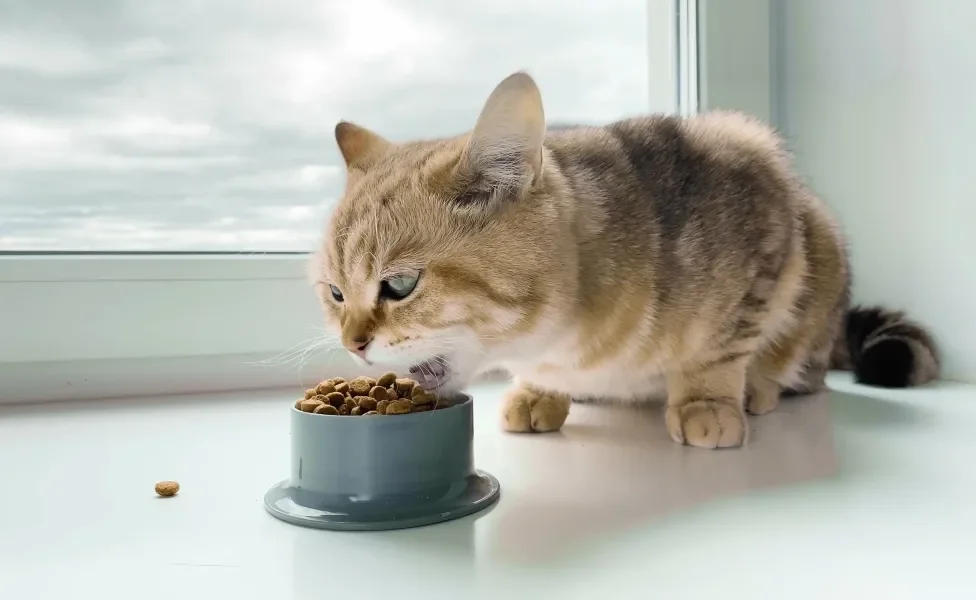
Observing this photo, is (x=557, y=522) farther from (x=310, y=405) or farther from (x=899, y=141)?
(x=899, y=141)

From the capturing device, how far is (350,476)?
81 centimetres

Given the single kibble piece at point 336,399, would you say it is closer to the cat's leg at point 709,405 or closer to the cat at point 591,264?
the cat at point 591,264

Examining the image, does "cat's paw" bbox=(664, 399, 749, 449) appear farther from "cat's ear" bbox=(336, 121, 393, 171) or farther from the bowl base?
"cat's ear" bbox=(336, 121, 393, 171)

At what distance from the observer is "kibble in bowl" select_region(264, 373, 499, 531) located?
799 mm

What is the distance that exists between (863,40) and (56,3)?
1.61 m

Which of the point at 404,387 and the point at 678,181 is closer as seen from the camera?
the point at 404,387

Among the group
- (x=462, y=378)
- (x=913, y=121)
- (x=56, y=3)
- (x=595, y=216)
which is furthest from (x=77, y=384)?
(x=913, y=121)

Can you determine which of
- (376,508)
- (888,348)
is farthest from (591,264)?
(888,348)

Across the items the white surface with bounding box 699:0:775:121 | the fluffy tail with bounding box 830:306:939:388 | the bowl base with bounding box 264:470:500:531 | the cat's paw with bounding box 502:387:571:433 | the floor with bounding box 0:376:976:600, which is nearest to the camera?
the floor with bounding box 0:376:976:600

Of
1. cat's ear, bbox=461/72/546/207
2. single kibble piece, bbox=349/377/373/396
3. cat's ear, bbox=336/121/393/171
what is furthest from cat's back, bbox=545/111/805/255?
single kibble piece, bbox=349/377/373/396

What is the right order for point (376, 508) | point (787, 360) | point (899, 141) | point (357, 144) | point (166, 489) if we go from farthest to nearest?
point (899, 141)
point (787, 360)
point (357, 144)
point (166, 489)
point (376, 508)

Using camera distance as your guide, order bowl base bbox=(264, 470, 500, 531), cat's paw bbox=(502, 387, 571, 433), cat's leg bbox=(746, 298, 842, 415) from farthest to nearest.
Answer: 1. cat's leg bbox=(746, 298, 842, 415)
2. cat's paw bbox=(502, 387, 571, 433)
3. bowl base bbox=(264, 470, 500, 531)

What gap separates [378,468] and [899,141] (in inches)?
52.5

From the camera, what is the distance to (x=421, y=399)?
0.89m
